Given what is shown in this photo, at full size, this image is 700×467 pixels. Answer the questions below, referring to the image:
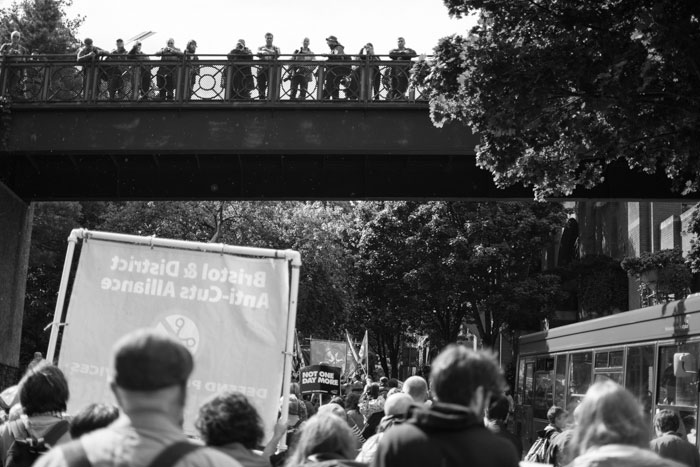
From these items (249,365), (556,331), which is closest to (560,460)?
(249,365)

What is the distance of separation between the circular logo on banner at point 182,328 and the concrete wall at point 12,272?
16.5 metres

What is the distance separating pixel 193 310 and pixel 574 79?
27.7 ft

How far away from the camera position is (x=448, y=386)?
3.74m

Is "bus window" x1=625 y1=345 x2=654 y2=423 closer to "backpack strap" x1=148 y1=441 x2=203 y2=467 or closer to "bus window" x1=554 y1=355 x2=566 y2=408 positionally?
"bus window" x1=554 y1=355 x2=566 y2=408

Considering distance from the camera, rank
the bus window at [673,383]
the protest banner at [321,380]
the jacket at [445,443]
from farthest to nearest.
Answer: the protest banner at [321,380] → the bus window at [673,383] → the jacket at [445,443]

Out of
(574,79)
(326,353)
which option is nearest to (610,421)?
(574,79)

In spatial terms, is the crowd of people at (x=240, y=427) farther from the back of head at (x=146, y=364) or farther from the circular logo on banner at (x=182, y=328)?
the circular logo on banner at (x=182, y=328)

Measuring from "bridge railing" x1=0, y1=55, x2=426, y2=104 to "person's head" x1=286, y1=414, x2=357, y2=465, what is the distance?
1655 centimetres

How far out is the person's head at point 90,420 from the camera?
458 cm

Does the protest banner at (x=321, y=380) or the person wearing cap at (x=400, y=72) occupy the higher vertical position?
the person wearing cap at (x=400, y=72)

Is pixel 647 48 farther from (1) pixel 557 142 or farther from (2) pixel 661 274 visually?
(2) pixel 661 274

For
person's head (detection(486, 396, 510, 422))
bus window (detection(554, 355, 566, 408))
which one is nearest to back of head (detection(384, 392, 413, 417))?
person's head (detection(486, 396, 510, 422))

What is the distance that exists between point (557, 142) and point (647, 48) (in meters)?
2.73

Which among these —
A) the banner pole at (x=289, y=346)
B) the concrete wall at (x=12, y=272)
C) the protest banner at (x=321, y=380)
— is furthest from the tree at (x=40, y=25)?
the banner pole at (x=289, y=346)
